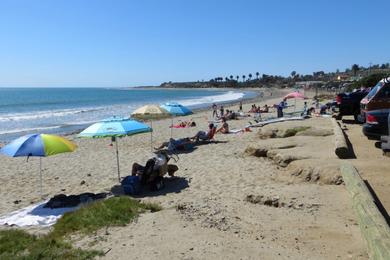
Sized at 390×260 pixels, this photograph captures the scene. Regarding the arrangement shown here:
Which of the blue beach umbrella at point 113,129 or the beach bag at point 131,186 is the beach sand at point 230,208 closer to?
the beach bag at point 131,186

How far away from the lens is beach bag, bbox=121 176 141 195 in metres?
10.1

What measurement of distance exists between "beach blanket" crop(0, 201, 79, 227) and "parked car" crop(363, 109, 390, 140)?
7193mm

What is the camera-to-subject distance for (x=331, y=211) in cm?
677

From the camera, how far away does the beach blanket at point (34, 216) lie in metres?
8.35

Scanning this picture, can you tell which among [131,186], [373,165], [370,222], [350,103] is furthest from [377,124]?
[350,103]

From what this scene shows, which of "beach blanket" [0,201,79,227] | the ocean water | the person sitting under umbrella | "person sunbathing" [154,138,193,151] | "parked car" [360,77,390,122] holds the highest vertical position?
"parked car" [360,77,390,122]

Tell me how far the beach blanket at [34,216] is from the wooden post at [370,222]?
203 inches

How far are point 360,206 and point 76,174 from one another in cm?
923

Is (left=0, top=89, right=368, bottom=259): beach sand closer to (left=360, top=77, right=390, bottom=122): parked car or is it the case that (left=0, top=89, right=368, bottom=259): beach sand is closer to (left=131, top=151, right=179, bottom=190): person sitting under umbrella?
(left=131, top=151, right=179, bottom=190): person sitting under umbrella

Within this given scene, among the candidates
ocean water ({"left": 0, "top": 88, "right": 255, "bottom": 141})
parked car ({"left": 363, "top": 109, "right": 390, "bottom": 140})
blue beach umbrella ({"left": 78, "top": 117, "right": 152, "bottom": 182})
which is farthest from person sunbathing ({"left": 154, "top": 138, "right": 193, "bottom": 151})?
ocean water ({"left": 0, "top": 88, "right": 255, "bottom": 141})

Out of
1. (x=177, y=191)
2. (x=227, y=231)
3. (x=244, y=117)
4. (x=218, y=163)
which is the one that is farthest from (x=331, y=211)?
(x=244, y=117)

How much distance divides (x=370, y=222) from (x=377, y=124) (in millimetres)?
6374

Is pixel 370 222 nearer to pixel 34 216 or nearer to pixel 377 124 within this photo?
pixel 34 216

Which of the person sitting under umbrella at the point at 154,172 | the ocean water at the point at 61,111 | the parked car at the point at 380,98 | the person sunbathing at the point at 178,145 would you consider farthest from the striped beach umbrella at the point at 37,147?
the ocean water at the point at 61,111
